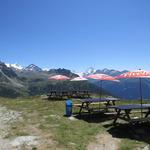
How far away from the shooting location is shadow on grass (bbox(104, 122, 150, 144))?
18.2 meters

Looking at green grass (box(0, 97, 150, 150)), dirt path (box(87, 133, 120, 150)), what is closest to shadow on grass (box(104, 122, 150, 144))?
green grass (box(0, 97, 150, 150))

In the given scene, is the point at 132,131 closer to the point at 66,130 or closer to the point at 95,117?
the point at 66,130

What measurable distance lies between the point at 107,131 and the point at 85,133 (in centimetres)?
163

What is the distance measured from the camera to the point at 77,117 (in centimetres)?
2544

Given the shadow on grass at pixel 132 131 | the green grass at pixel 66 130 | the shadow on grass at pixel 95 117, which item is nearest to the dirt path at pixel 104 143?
the green grass at pixel 66 130

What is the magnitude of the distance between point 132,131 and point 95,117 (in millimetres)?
6465

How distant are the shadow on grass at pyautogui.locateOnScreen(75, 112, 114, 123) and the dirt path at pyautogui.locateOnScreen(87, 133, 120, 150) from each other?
213 inches

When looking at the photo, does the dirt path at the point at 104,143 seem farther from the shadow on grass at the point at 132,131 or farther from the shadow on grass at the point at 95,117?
the shadow on grass at the point at 95,117

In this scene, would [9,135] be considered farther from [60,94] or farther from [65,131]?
[60,94]

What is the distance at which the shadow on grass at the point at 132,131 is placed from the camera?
18208 millimetres

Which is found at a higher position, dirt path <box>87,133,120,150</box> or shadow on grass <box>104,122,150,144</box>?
shadow on grass <box>104,122,150,144</box>

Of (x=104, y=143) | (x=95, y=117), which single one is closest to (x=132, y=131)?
(x=104, y=143)

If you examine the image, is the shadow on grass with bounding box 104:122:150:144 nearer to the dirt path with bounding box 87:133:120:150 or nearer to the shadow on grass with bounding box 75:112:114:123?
the dirt path with bounding box 87:133:120:150

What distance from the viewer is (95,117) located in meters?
25.7
